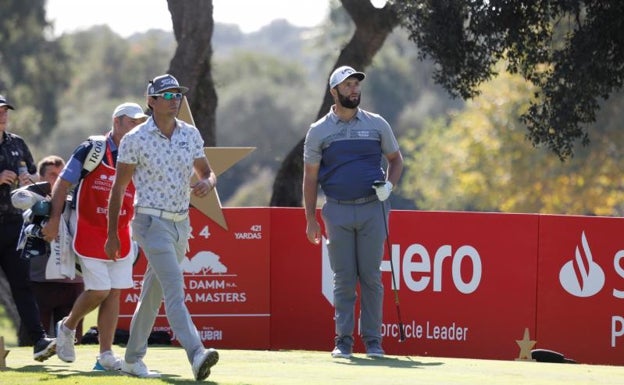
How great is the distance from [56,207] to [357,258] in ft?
8.51

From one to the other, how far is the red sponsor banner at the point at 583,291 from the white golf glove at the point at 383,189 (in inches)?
135

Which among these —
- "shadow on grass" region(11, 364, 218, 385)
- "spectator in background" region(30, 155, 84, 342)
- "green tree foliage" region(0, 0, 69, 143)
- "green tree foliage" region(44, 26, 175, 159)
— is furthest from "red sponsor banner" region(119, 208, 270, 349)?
"green tree foliage" region(44, 26, 175, 159)

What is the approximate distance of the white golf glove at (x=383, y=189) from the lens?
11266 millimetres

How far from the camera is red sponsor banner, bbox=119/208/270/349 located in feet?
49.0

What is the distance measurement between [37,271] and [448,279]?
13.1ft

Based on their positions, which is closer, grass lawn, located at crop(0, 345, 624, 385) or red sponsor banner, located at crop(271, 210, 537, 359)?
grass lawn, located at crop(0, 345, 624, 385)

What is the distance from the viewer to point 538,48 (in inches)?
645

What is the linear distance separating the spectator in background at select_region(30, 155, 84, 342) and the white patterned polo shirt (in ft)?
13.6

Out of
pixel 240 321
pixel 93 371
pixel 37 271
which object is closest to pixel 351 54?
pixel 240 321

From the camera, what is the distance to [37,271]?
13680mm

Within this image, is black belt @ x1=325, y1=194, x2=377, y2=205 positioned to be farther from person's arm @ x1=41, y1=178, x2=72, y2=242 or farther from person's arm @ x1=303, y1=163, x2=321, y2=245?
person's arm @ x1=41, y1=178, x2=72, y2=242

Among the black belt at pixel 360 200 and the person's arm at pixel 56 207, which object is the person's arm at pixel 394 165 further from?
the person's arm at pixel 56 207

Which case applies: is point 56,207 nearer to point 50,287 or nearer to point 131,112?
point 131,112

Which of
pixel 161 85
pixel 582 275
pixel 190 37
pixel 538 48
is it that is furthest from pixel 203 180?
pixel 190 37
